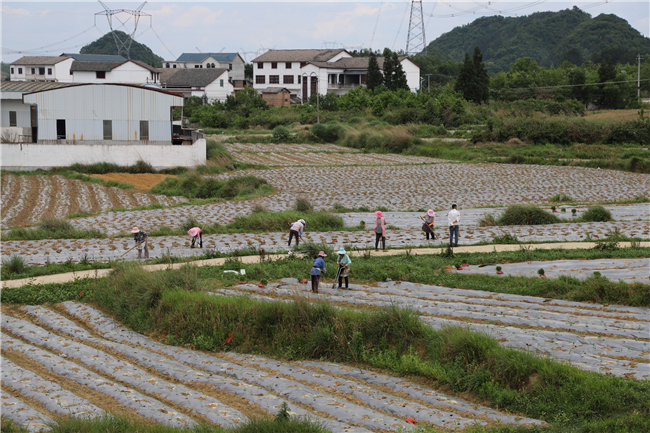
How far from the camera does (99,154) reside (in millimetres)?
43469

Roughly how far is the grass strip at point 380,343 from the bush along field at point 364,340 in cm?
2

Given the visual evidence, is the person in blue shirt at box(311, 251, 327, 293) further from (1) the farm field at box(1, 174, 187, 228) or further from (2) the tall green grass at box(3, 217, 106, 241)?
(1) the farm field at box(1, 174, 187, 228)

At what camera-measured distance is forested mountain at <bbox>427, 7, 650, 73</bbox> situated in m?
141

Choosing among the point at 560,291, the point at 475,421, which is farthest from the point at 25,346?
the point at 560,291

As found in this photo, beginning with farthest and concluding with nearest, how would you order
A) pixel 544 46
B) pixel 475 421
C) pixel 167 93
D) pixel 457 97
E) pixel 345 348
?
pixel 544 46
pixel 457 97
pixel 167 93
pixel 345 348
pixel 475 421

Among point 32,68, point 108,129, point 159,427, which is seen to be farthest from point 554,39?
point 159,427

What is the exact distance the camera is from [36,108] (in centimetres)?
4400

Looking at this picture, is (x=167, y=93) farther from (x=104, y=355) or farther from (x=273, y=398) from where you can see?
(x=273, y=398)

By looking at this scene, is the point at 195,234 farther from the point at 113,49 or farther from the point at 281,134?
the point at 113,49

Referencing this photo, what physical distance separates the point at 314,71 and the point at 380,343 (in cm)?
9075

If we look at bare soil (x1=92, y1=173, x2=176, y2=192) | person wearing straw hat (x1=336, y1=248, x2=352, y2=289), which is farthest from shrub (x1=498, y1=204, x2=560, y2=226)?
bare soil (x1=92, y1=173, x2=176, y2=192)

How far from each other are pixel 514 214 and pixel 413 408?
17.4 metres

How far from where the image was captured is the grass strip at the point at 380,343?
9352 millimetres

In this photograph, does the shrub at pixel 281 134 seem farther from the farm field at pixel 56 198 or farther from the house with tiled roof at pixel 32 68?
the house with tiled roof at pixel 32 68
